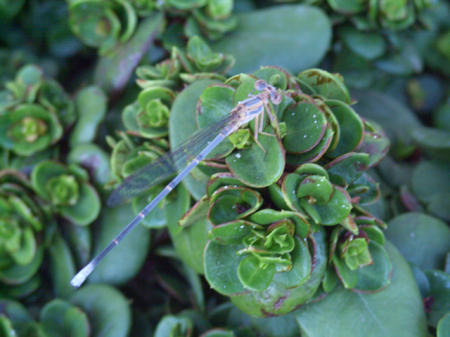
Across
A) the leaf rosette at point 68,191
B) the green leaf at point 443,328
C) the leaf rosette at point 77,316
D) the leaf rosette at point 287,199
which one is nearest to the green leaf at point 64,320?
the leaf rosette at point 77,316

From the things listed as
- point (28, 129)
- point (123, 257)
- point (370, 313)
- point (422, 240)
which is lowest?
point (422, 240)

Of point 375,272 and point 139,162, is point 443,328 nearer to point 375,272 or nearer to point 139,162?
point 375,272

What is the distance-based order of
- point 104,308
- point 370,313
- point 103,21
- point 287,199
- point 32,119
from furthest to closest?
1. point 103,21
2. point 32,119
3. point 104,308
4. point 370,313
5. point 287,199

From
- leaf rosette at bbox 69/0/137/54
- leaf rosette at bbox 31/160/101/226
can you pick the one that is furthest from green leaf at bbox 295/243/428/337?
leaf rosette at bbox 69/0/137/54

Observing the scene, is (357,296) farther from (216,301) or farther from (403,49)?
(403,49)

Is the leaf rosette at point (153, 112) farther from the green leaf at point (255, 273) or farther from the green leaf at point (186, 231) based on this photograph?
the green leaf at point (255, 273)

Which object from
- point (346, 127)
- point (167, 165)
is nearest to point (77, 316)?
point (167, 165)
